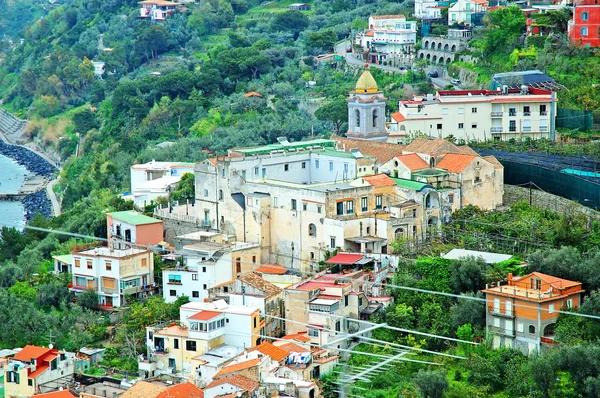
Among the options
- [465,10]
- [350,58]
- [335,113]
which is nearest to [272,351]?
[335,113]

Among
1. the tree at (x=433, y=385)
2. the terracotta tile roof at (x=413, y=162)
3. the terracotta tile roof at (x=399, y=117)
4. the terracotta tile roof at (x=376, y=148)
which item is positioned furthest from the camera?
the terracotta tile roof at (x=399, y=117)

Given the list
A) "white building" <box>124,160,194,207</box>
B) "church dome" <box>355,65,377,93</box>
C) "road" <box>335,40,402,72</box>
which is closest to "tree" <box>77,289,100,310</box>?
"white building" <box>124,160,194,207</box>

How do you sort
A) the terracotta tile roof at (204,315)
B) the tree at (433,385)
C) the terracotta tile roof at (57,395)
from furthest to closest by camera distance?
the terracotta tile roof at (204,315)
the terracotta tile roof at (57,395)
the tree at (433,385)

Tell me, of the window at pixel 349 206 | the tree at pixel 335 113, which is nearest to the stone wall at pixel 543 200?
the window at pixel 349 206

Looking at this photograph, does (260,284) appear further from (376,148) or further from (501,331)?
(376,148)

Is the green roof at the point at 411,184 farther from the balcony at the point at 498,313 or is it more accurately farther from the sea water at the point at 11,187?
the sea water at the point at 11,187

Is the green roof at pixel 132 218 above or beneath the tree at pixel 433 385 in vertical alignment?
above
